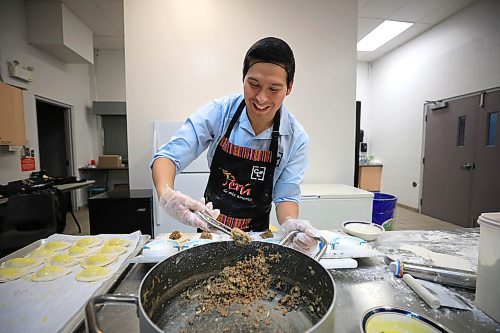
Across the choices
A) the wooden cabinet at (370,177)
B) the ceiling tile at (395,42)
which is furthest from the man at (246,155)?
the wooden cabinet at (370,177)

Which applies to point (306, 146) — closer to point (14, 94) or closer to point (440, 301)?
point (440, 301)

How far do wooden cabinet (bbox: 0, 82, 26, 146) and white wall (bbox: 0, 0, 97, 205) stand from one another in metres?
0.37

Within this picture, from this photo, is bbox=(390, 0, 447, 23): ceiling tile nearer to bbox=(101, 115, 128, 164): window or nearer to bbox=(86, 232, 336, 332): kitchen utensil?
bbox=(86, 232, 336, 332): kitchen utensil

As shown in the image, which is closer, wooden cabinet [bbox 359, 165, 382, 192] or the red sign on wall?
the red sign on wall

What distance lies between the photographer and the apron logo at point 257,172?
1.33 m

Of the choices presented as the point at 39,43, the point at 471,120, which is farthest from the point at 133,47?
the point at 471,120

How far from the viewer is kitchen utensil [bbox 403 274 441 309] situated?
0.70 m

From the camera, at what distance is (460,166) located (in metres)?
3.96

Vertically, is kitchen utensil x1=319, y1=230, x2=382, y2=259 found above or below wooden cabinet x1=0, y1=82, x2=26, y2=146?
below

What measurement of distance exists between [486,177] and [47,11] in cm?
674

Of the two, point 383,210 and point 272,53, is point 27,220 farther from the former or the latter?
point 383,210

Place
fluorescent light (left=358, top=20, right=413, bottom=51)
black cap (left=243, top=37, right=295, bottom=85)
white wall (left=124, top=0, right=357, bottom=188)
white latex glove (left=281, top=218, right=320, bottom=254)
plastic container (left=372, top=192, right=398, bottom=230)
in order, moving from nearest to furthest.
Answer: white latex glove (left=281, top=218, right=320, bottom=254)
black cap (left=243, top=37, right=295, bottom=85)
plastic container (left=372, top=192, right=398, bottom=230)
white wall (left=124, top=0, right=357, bottom=188)
fluorescent light (left=358, top=20, right=413, bottom=51)

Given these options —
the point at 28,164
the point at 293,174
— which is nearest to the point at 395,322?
the point at 293,174

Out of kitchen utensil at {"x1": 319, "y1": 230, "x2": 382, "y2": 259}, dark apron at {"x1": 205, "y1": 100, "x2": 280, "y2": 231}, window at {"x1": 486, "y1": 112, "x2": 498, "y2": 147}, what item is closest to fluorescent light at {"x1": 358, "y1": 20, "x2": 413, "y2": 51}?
window at {"x1": 486, "y1": 112, "x2": 498, "y2": 147}
